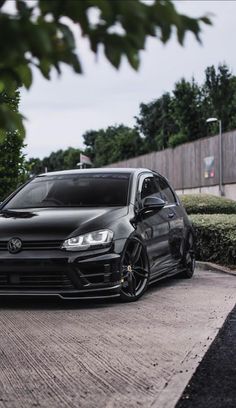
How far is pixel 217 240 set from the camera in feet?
36.7

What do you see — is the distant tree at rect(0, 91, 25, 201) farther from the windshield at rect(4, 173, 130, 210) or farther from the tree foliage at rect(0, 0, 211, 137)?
the tree foliage at rect(0, 0, 211, 137)

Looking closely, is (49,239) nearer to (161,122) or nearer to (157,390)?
(157,390)

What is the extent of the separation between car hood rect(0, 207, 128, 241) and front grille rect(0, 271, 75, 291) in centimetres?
35

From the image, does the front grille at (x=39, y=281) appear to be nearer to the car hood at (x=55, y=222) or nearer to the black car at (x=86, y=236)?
the black car at (x=86, y=236)

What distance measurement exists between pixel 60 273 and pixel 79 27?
490cm

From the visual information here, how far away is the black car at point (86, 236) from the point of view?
6.67 meters

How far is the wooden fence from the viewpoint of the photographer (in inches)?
1850

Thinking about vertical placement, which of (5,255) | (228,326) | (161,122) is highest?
(161,122)

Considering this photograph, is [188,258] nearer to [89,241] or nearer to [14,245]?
[89,241]

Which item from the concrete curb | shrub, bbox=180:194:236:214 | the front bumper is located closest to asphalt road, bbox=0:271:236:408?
the front bumper

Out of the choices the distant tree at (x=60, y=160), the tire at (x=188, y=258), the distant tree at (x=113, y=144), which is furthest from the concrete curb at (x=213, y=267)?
the distant tree at (x=60, y=160)

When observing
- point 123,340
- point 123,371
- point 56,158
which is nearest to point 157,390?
point 123,371

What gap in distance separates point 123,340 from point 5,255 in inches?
77.8

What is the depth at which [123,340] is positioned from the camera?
5.23 meters
